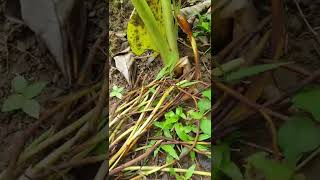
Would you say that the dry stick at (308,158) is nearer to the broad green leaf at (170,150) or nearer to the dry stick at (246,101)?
the dry stick at (246,101)

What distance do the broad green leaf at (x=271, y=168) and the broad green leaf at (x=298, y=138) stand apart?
0.7 inches

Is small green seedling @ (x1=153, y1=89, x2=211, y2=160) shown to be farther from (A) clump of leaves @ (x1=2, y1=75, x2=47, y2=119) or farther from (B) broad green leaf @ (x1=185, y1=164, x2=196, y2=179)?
(A) clump of leaves @ (x1=2, y1=75, x2=47, y2=119)

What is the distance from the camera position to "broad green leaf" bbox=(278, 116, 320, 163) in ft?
2.69

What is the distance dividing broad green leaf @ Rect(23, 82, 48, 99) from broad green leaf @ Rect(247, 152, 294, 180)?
44 centimetres

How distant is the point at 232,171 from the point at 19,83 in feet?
1.50

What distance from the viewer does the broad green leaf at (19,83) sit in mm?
1076

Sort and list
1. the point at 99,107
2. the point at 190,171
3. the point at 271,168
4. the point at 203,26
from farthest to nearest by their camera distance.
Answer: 1. the point at 203,26
2. the point at 99,107
3. the point at 190,171
4. the point at 271,168

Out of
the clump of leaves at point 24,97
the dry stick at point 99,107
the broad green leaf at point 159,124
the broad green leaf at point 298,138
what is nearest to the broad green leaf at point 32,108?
the clump of leaves at point 24,97

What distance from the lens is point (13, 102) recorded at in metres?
1.06

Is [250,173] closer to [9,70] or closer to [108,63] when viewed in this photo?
[108,63]

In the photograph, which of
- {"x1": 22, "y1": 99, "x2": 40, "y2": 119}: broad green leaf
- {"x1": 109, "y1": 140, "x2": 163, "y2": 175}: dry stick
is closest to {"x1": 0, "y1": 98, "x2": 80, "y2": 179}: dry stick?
{"x1": 22, "y1": 99, "x2": 40, "y2": 119}: broad green leaf

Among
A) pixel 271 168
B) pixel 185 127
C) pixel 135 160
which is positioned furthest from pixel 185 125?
pixel 271 168

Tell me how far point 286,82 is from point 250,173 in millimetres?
214

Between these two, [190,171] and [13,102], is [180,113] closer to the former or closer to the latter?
[190,171]
